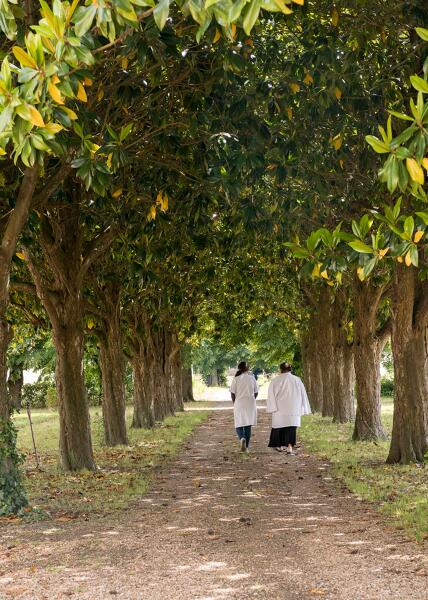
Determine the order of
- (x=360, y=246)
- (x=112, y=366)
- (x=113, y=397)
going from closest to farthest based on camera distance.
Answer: (x=360, y=246), (x=112, y=366), (x=113, y=397)

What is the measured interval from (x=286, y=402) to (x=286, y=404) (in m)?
0.04

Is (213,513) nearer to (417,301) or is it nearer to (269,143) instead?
(269,143)

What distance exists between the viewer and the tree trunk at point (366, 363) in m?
17.6

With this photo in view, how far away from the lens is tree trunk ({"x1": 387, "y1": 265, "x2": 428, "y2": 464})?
1306 cm

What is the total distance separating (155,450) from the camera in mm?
17797

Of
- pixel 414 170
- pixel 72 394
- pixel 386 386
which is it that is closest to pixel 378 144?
pixel 414 170

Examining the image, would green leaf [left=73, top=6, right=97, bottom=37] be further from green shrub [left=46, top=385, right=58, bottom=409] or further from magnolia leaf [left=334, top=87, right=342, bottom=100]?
green shrub [left=46, top=385, right=58, bottom=409]

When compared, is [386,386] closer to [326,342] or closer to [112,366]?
[326,342]

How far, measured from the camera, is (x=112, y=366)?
1898cm

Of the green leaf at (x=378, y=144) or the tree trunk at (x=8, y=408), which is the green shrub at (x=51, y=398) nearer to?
the tree trunk at (x=8, y=408)

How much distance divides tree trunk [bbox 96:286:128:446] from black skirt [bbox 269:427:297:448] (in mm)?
4398

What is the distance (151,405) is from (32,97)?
21873mm

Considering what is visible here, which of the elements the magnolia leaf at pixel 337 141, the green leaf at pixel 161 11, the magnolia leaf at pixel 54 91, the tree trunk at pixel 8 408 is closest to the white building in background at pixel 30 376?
the tree trunk at pixel 8 408

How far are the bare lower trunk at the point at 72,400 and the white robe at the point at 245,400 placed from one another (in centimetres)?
358
